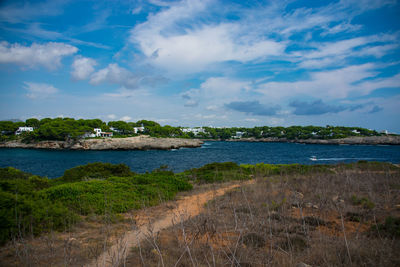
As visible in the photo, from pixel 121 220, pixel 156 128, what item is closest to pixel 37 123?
pixel 156 128

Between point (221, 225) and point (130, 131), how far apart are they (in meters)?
101

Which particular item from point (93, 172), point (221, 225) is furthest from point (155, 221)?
point (93, 172)

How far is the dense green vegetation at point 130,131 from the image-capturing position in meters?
73.4

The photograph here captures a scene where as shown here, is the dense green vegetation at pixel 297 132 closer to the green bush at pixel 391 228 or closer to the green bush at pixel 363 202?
the green bush at pixel 363 202

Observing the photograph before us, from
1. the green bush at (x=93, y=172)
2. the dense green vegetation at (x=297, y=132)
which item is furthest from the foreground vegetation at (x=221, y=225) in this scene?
the dense green vegetation at (x=297, y=132)

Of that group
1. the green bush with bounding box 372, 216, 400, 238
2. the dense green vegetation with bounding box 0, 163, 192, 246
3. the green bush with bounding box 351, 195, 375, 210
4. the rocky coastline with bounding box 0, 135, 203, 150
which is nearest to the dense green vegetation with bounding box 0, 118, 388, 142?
the rocky coastline with bounding box 0, 135, 203, 150

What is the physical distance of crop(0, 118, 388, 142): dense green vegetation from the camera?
73.4 metres

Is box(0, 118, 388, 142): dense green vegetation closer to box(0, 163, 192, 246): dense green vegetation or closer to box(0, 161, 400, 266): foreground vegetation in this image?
box(0, 163, 192, 246): dense green vegetation

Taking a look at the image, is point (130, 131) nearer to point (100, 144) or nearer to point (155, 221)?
point (100, 144)

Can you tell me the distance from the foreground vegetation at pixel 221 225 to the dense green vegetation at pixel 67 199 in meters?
0.03

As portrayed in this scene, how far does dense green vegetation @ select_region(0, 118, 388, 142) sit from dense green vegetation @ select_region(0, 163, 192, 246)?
69.4 m

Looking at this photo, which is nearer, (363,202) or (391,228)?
(391,228)

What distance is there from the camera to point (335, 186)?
397 inches

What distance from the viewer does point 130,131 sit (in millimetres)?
102000
